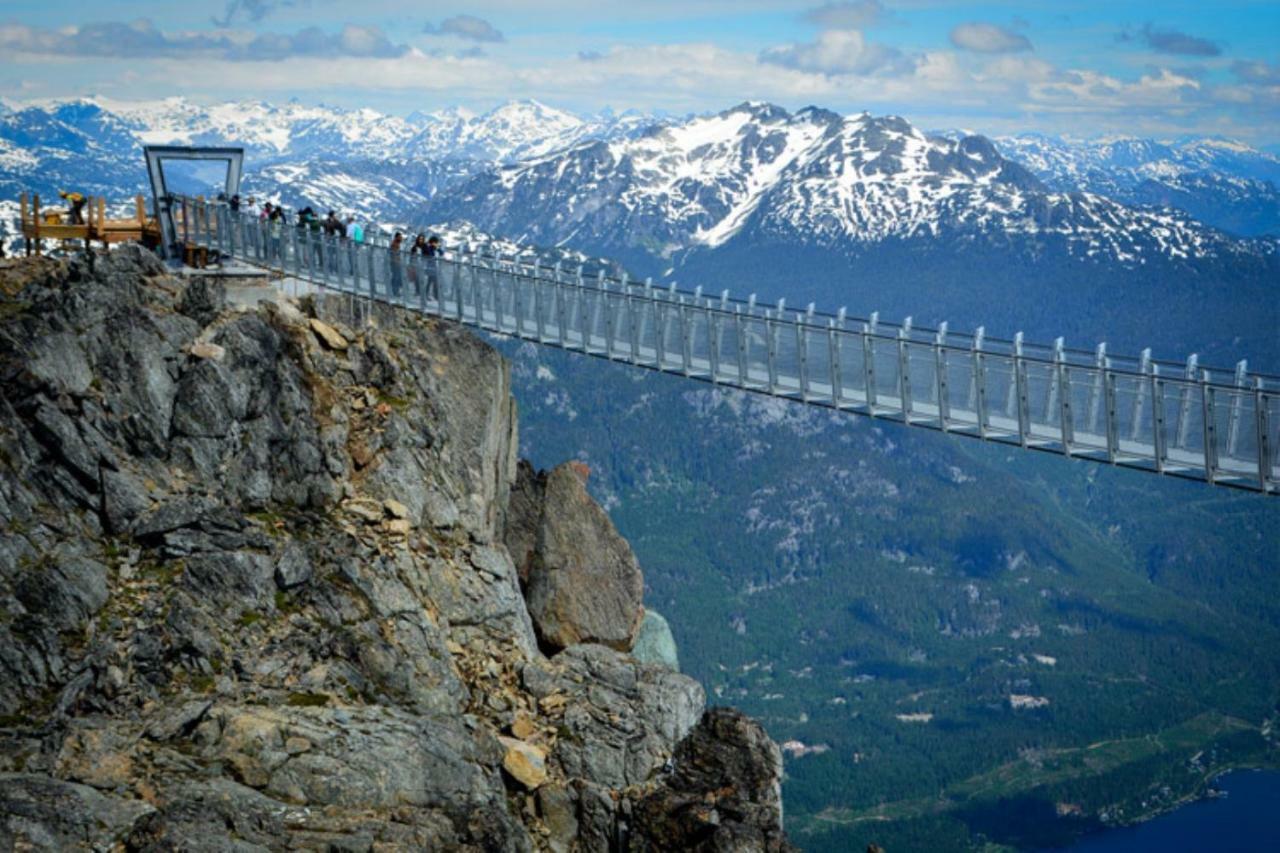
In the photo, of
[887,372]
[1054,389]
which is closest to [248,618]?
[887,372]

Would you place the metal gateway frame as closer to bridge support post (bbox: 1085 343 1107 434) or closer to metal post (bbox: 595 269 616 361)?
metal post (bbox: 595 269 616 361)

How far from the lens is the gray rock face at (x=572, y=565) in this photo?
5959 cm

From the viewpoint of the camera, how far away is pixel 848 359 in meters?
47.7

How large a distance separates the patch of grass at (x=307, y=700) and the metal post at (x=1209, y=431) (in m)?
23.1

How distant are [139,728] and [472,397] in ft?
71.2

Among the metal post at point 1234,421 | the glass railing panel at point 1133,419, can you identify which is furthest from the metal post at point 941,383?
the metal post at point 1234,421

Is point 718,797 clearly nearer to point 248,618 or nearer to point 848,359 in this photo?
point 848,359

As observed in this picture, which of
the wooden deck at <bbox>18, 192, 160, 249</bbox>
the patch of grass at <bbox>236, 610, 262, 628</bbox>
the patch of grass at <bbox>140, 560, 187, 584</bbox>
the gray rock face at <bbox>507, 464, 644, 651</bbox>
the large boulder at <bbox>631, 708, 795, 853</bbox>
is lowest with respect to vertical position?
the large boulder at <bbox>631, 708, 795, 853</bbox>

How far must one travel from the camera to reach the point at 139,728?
39062 mm

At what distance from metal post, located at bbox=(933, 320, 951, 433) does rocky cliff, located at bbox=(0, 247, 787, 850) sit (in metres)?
13.8

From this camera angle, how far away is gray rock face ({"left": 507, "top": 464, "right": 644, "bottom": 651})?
59.6 meters

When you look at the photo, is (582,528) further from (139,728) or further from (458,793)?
(139,728)

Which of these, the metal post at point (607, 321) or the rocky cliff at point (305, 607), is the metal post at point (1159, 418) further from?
the metal post at point (607, 321)

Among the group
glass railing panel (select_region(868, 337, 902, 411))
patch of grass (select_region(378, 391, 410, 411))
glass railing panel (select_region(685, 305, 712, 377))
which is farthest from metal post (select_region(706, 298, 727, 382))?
patch of grass (select_region(378, 391, 410, 411))
